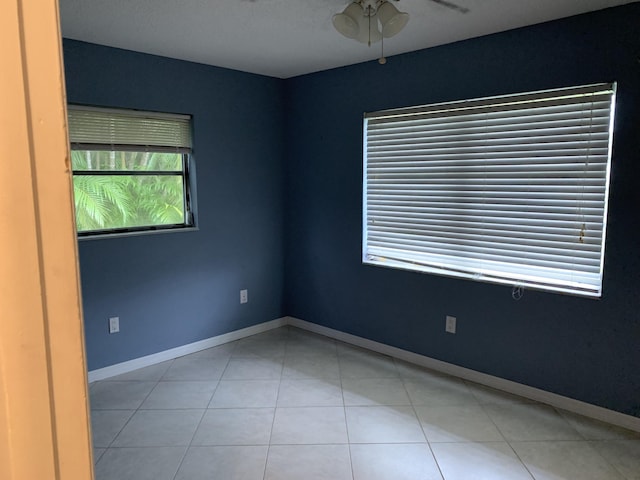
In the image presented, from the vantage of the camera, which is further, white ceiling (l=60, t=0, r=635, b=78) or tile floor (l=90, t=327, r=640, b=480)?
white ceiling (l=60, t=0, r=635, b=78)

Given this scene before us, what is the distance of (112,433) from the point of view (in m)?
2.56

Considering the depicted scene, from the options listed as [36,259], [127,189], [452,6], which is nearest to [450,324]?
[452,6]

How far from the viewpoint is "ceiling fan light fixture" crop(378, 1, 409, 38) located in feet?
7.13

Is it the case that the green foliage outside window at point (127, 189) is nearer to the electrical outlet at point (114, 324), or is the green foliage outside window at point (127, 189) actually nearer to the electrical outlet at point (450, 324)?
the electrical outlet at point (114, 324)

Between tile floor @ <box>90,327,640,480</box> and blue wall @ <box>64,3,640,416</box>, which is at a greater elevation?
blue wall @ <box>64,3,640,416</box>

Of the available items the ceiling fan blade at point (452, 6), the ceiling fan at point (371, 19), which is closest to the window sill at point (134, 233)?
the ceiling fan at point (371, 19)

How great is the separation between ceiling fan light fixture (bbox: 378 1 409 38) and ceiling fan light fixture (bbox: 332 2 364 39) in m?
0.12

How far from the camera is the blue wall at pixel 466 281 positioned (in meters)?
2.49

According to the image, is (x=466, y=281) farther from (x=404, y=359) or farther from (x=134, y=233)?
(x=134, y=233)

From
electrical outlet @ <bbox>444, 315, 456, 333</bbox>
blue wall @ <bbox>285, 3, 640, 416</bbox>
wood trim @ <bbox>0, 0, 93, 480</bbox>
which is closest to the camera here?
wood trim @ <bbox>0, 0, 93, 480</bbox>

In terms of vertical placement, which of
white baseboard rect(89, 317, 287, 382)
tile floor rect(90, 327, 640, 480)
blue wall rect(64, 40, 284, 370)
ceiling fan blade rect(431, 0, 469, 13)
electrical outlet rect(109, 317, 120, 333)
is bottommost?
tile floor rect(90, 327, 640, 480)

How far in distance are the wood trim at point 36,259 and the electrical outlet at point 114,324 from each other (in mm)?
3093

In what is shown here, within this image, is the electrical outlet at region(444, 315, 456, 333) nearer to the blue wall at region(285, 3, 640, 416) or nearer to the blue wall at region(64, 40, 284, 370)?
the blue wall at region(285, 3, 640, 416)

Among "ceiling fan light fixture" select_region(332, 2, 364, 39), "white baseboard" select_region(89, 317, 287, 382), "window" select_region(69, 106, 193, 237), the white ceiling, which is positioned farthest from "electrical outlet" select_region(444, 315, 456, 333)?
"window" select_region(69, 106, 193, 237)
